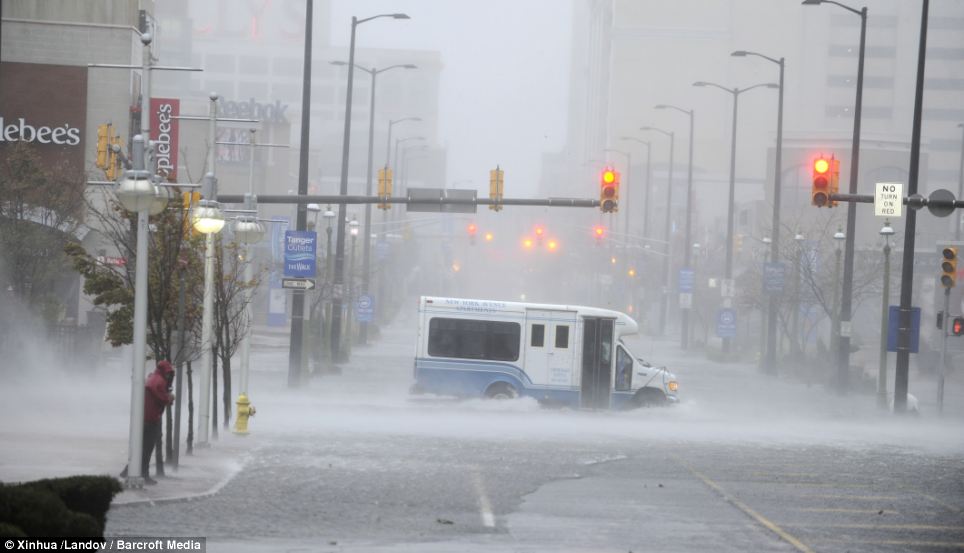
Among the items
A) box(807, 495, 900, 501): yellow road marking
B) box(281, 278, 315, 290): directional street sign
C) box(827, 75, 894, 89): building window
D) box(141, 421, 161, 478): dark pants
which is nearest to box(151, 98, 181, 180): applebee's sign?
box(281, 278, 315, 290): directional street sign

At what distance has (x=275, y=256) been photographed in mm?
69000

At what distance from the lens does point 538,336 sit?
110ft

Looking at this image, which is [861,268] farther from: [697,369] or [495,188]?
[495,188]

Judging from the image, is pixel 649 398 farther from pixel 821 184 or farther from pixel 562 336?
pixel 821 184

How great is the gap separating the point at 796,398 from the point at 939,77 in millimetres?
124990

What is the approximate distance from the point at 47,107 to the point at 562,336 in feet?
79.1


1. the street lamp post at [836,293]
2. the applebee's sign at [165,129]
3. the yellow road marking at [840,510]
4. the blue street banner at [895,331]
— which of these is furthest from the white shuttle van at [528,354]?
the yellow road marking at [840,510]

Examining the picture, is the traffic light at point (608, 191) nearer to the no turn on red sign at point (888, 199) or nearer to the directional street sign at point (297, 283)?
the no turn on red sign at point (888, 199)

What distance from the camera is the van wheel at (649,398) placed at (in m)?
34.3

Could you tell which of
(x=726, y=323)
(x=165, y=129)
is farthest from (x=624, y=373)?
Result: (x=726, y=323)

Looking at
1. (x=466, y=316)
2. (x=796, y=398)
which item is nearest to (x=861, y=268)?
(x=796, y=398)

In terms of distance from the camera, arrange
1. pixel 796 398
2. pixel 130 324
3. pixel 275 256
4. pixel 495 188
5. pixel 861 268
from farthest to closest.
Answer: pixel 275 256 < pixel 861 268 < pixel 796 398 < pixel 495 188 < pixel 130 324

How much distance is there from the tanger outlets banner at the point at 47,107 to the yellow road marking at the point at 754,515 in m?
31.9

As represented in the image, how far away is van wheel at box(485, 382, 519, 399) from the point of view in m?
34.2
